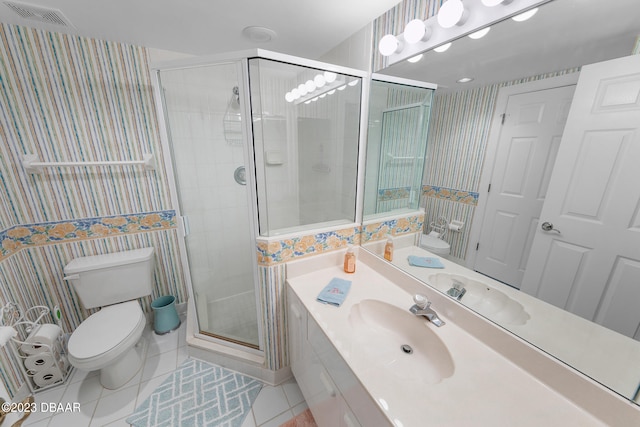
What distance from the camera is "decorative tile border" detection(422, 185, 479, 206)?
985 millimetres

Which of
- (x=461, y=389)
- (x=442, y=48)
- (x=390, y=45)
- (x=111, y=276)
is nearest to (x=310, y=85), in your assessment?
(x=390, y=45)

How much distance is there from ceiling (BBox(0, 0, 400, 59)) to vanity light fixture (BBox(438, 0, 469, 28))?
1.12 ft

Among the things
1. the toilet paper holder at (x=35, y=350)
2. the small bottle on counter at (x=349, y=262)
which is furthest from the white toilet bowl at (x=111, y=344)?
the small bottle on counter at (x=349, y=262)

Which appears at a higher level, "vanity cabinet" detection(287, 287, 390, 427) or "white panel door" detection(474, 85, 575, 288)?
"white panel door" detection(474, 85, 575, 288)

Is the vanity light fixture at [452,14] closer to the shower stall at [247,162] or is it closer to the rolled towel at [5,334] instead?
the shower stall at [247,162]

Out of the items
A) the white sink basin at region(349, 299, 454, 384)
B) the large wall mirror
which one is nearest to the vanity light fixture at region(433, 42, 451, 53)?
the large wall mirror

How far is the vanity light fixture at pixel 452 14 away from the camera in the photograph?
91 centimetres

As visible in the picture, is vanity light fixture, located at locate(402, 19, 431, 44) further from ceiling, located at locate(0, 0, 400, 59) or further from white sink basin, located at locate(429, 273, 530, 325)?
white sink basin, located at locate(429, 273, 530, 325)

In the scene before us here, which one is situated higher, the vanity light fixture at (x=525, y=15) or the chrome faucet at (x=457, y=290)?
the vanity light fixture at (x=525, y=15)

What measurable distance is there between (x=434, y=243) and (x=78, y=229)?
2.44m

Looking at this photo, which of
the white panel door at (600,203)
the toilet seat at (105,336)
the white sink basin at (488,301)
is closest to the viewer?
the white panel door at (600,203)

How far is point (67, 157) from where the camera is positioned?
1640mm

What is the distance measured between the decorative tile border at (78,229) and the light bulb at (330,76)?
1657 millimetres

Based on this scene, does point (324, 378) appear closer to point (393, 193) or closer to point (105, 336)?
point (393, 193)
